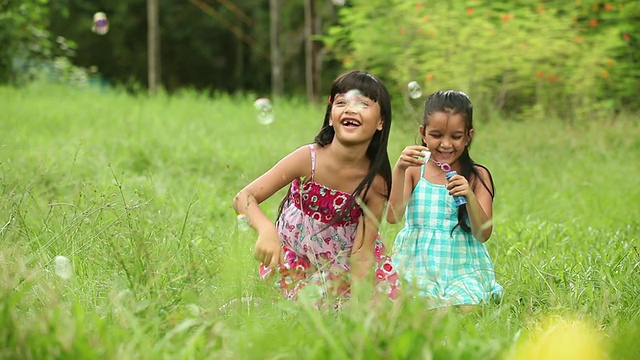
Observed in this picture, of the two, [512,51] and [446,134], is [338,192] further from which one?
[512,51]

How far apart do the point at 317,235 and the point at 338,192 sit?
0.23m

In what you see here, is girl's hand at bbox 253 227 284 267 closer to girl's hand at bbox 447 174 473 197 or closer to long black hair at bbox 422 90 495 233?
girl's hand at bbox 447 174 473 197

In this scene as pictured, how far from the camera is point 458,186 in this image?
3607 mm

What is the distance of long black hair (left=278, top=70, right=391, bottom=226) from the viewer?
3.64 metres

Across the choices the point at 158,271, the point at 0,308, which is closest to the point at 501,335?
the point at 158,271

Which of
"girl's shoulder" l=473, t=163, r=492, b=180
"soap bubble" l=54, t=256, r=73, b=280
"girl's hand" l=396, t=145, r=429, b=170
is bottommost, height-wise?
"soap bubble" l=54, t=256, r=73, b=280

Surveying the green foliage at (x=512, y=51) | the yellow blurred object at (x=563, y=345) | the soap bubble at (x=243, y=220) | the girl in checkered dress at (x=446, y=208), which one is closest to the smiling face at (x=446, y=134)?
the girl in checkered dress at (x=446, y=208)

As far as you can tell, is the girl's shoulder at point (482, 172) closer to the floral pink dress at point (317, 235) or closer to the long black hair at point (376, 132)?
the long black hair at point (376, 132)

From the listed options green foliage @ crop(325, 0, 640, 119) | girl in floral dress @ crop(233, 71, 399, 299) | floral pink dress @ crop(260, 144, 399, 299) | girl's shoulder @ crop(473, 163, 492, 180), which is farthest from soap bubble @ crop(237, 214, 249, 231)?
green foliage @ crop(325, 0, 640, 119)

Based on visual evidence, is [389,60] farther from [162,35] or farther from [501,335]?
[162,35]

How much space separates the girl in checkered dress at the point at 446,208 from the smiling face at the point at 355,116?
191 millimetres

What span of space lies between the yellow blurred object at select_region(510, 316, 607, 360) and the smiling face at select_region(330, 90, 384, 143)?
108cm

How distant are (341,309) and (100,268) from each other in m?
1.08

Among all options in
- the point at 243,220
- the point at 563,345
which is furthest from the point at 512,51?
the point at 563,345
